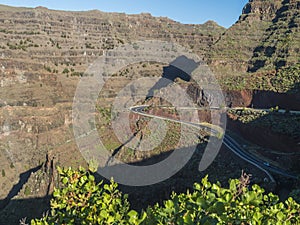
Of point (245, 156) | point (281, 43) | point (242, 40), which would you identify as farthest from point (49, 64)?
point (245, 156)

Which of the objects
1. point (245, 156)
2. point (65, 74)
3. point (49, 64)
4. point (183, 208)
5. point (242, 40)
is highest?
point (242, 40)

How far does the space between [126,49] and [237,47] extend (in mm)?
35832

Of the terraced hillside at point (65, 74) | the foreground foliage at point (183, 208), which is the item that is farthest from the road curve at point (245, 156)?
the foreground foliage at point (183, 208)

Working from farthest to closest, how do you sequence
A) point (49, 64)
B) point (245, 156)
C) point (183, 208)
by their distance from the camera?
point (49, 64) < point (245, 156) < point (183, 208)

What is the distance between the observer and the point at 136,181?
34.0m

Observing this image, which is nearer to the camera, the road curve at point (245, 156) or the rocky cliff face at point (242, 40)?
the road curve at point (245, 156)

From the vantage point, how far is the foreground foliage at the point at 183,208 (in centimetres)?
457

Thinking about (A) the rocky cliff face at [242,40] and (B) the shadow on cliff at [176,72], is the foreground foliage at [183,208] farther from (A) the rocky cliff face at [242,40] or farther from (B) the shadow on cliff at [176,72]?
(B) the shadow on cliff at [176,72]

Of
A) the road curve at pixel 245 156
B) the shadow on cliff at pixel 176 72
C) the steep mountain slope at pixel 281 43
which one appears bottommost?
the road curve at pixel 245 156

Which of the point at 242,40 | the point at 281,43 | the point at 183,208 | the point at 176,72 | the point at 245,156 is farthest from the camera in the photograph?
the point at 176,72

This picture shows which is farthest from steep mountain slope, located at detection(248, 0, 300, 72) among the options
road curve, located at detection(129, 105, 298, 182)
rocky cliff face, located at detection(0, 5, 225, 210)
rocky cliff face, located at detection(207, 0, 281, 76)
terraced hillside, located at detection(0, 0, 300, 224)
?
rocky cliff face, located at detection(0, 5, 225, 210)

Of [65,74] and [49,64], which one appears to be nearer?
[65,74]

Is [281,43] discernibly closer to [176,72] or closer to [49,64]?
[176,72]

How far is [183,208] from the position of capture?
17.5 feet
